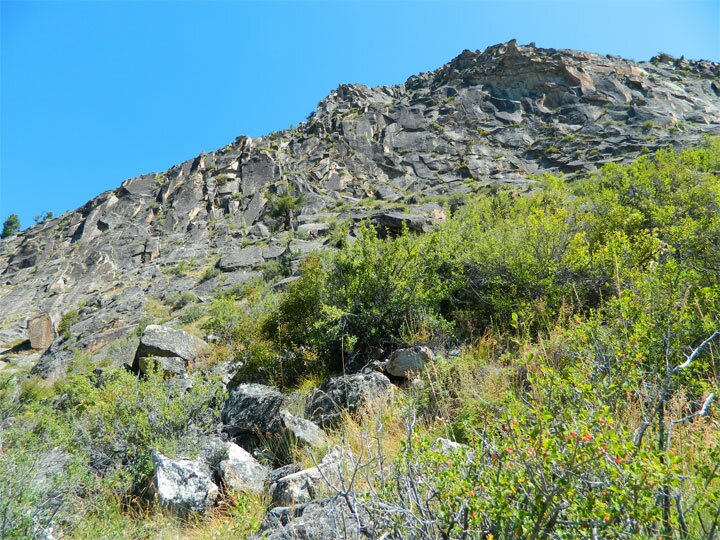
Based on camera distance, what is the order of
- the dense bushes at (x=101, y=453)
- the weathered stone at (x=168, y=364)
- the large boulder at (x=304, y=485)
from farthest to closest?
1. the weathered stone at (x=168, y=364)
2. the dense bushes at (x=101, y=453)
3. the large boulder at (x=304, y=485)

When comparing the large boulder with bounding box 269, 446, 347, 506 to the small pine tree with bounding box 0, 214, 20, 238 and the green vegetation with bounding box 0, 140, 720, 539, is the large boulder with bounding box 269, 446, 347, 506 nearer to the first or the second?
the green vegetation with bounding box 0, 140, 720, 539

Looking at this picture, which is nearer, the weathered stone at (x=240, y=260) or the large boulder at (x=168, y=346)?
the large boulder at (x=168, y=346)

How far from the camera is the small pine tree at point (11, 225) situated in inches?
2339

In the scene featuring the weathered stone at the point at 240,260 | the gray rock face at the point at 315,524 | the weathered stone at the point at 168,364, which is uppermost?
the weathered stone at the point at 240,260

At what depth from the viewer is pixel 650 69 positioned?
5016 centimetres

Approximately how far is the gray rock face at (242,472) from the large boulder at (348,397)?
0.88 meters

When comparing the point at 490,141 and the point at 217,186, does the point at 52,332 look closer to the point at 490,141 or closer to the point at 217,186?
the point at 217,186

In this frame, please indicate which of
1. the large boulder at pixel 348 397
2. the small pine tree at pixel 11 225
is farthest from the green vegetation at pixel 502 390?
the small pine tree at pixel 11 225

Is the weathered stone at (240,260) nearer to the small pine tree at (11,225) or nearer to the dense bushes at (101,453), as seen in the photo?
the dense bushes at (101,453)

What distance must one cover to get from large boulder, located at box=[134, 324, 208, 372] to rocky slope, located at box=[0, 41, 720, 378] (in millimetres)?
9695

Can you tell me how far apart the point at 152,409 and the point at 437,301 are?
4.08 meters

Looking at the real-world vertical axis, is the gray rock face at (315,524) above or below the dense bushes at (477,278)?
below

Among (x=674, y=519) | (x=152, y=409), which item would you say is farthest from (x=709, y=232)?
(x=152, y=409)

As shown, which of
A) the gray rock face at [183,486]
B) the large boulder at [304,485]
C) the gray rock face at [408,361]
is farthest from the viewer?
the gray rock face at [408,361]
